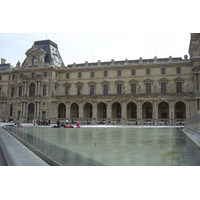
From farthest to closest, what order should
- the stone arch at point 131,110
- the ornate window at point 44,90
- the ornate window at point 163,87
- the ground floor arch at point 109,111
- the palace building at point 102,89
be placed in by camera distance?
the ornate window at point 44,90
the stone arch at point 131,110
the ornate window at point 163,87
the palace building at point 102,89
the ground floor arch at point 109,111

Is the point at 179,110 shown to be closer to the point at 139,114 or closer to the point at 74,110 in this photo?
the point at 139,114

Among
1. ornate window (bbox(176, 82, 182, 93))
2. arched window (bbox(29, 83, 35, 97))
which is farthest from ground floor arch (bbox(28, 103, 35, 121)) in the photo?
ornate window (bbox(176, 82, 182, 93))

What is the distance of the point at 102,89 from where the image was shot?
48562 mm

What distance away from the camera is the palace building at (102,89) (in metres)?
42.5

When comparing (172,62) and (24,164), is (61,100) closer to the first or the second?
(172,62)

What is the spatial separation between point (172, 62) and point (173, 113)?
10928 millimetres

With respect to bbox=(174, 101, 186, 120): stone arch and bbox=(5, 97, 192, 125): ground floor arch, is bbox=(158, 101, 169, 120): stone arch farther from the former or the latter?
bbox=(174, 101, 186, 120): stone arch

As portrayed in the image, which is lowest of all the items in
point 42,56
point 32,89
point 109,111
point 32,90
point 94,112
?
point 94,112

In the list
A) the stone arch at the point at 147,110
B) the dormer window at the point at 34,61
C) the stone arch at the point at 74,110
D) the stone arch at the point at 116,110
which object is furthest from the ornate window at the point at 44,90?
the stone arch at the point at 147,110

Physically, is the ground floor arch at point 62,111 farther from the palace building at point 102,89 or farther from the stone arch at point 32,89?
the stone arch at point 32,89

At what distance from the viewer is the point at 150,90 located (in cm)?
4578

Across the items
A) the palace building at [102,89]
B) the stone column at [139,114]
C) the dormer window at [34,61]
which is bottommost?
the stone column at [139,114]

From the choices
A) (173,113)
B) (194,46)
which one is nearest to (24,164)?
(173,113)

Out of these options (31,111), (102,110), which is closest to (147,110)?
(102,110)
